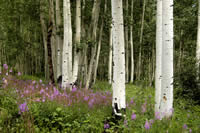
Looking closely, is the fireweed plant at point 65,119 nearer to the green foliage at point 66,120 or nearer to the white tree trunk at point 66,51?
the green foliage at point 66,120

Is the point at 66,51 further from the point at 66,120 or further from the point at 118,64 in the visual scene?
the point at 66,120

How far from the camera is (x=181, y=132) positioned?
294 centimetres

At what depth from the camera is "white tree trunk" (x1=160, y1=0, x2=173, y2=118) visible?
153 inches

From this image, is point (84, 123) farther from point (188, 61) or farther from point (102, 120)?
point (188, 61)

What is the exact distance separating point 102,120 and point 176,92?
440 centimetres

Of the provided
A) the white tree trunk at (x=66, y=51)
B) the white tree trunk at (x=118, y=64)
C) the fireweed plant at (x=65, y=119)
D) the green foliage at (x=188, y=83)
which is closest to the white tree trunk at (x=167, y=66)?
the fireweed plant at (x=65, y=119)

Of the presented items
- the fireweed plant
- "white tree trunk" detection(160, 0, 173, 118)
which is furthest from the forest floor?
"white tree trunk" detection(160, 0, 173, 118)

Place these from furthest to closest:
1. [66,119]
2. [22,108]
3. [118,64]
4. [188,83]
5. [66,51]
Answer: [66,51]
[188,83]
[118,64]
[66,119]
[22,108]

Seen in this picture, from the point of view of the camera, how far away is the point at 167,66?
394cm

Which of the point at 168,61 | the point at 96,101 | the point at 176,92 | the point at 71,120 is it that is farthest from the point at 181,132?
the point at 176,92

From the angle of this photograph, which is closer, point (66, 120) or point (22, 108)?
point (22, 108)

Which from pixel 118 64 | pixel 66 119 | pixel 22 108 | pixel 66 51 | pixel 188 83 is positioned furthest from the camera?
pixel 66 51

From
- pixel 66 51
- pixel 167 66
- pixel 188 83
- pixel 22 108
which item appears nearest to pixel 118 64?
pixel 167 66

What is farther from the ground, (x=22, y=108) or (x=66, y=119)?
(x=22, y=108)
